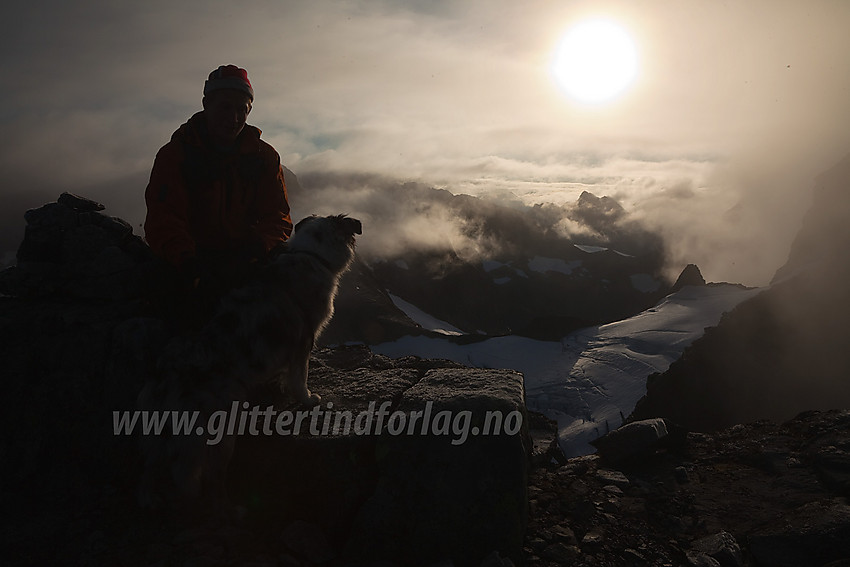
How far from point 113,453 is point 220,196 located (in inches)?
141

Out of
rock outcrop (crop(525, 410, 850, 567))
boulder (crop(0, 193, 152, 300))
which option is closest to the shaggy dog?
boulder (crop(0, 193, 152, 300))

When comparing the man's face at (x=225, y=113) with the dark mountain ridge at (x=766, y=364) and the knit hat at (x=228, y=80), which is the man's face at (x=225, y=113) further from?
the dark mountain ridge at (x=766, y=364)

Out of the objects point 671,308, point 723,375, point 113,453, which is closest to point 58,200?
point 113,453

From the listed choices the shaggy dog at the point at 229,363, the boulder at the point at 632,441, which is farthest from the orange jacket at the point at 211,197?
the boulder at the point at 632,441

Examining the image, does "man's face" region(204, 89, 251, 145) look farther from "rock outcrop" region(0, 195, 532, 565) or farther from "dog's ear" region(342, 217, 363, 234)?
"rock outcrop" region(0, 195, 532, 565)

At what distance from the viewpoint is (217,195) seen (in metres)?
6.52

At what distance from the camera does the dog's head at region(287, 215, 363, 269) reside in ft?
21.2

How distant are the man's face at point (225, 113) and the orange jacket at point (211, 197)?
15cm

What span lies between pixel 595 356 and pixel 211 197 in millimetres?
90911

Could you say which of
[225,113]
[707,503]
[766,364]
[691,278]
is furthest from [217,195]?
[691,278]

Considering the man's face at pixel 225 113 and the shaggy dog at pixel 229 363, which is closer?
the shaggy dog at pixel 229 363

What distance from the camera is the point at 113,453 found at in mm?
5633

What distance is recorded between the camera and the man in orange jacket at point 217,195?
568 cm

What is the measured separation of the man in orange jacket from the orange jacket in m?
0.01
